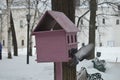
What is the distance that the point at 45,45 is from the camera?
5867mm

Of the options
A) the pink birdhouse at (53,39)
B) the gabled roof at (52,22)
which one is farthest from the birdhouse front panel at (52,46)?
the gabled roof at (52,22)

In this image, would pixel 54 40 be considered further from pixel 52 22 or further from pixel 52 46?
pixel 52 22

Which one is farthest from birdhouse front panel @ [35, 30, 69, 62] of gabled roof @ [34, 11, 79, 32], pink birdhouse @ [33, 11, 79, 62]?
gabled roof @ [34, 11, 79, 32]

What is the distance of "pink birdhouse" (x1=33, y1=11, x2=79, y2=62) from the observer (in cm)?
573

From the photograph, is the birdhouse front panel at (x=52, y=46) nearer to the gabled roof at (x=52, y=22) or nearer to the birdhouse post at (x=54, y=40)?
the birdhouse post at (x=54, y=40)

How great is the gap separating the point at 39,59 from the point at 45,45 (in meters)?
0.24

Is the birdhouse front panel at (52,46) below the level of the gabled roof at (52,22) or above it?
below

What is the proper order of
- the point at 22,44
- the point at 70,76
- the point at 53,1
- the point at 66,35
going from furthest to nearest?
the point at 22,44, the point at 53,1, the point at 70,76, the point at 66,35

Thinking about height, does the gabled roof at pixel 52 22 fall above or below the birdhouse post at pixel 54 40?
above

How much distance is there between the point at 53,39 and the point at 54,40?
27mm

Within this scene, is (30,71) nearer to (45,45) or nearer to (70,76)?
(70,76)

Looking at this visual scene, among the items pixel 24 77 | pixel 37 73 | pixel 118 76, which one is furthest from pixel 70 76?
pixel 118 76

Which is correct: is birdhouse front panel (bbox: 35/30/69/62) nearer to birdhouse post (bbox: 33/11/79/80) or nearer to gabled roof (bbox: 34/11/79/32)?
birdhouse post (bbox: 33/11/79/80)

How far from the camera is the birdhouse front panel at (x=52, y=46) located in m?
5.73
